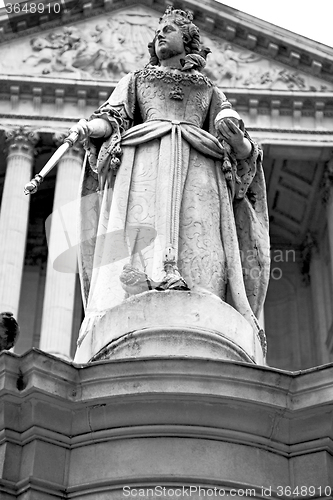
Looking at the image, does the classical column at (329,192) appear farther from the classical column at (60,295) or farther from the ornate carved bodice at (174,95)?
the ornate carved bodice at (174,95)

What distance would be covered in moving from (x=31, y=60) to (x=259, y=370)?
27.8 metres

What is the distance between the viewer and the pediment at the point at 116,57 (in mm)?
32094

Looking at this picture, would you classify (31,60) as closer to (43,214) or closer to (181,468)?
(43,214)

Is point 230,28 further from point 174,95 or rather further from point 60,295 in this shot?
point 174,95

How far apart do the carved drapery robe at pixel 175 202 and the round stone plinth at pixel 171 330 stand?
240 mm

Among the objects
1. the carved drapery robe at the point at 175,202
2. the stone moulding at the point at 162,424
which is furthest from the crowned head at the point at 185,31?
the stone moulding at the point at 162,424

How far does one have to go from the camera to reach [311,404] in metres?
5.78

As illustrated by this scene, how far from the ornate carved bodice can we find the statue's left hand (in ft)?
1.82

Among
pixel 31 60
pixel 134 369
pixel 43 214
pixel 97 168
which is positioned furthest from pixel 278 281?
pixel 134 369

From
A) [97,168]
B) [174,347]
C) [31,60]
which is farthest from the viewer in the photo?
[31,60]

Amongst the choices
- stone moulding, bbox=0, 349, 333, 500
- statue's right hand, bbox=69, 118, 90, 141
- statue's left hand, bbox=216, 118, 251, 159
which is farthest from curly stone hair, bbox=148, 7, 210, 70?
stone moulding, bbox=0, 349, 333, 500

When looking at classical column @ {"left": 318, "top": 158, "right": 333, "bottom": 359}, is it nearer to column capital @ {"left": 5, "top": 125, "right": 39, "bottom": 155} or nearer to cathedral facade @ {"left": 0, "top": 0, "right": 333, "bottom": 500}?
cathedral facade @ {"left": 0, "top": 0, "right": 333, "bottom": 500}

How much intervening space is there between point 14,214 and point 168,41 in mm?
20193

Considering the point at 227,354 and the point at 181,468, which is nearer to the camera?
the point at 181,468
